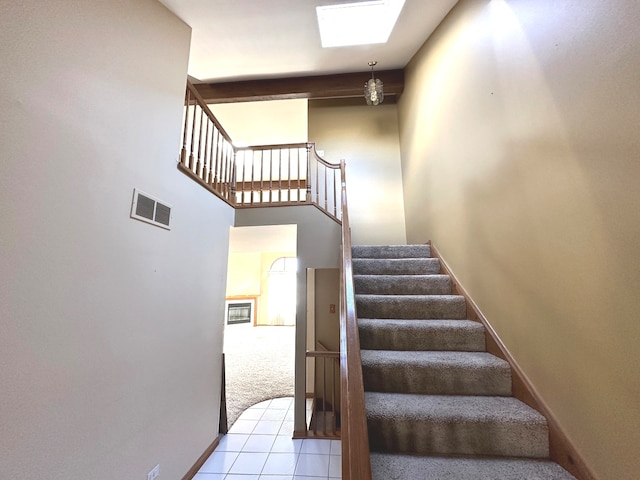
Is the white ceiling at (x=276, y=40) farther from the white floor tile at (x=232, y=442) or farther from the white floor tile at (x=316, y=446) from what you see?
the white floor tile at (x=316, y=446)

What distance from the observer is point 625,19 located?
106 cm

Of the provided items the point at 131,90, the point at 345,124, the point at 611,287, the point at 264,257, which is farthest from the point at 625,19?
the point at 264,257

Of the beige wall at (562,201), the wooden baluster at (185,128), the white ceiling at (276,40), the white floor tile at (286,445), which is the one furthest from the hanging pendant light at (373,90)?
the white floor tile at (286,445)

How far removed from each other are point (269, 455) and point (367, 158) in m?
4.22

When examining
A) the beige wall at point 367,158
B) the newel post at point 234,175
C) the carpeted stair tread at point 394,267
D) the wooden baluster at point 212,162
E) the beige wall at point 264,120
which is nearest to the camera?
the carpeted stair tread at point 394,267

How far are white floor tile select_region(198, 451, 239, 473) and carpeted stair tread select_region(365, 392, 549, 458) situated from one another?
1.99 m

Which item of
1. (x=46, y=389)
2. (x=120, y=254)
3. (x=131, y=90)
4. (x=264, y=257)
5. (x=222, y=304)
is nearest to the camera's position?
(x=46, y=389)

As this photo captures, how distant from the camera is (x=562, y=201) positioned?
4.54 ft

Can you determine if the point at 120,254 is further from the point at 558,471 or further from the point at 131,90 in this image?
the point at 558,471

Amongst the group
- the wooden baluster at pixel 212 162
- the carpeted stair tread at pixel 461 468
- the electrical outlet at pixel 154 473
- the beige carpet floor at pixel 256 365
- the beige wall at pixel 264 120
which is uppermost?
the beige wall at pixel 264 120

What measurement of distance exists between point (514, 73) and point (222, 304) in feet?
10.9

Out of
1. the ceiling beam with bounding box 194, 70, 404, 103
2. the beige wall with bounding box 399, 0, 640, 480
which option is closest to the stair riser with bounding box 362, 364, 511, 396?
the beige wall with bounding box 399, 0, 640, 480

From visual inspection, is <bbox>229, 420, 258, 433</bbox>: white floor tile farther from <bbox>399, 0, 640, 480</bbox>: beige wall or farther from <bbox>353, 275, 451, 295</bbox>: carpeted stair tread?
<bbox>399, 0, 640, 480</bbox>: beige wall

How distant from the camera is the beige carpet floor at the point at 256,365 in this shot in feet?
14.1
